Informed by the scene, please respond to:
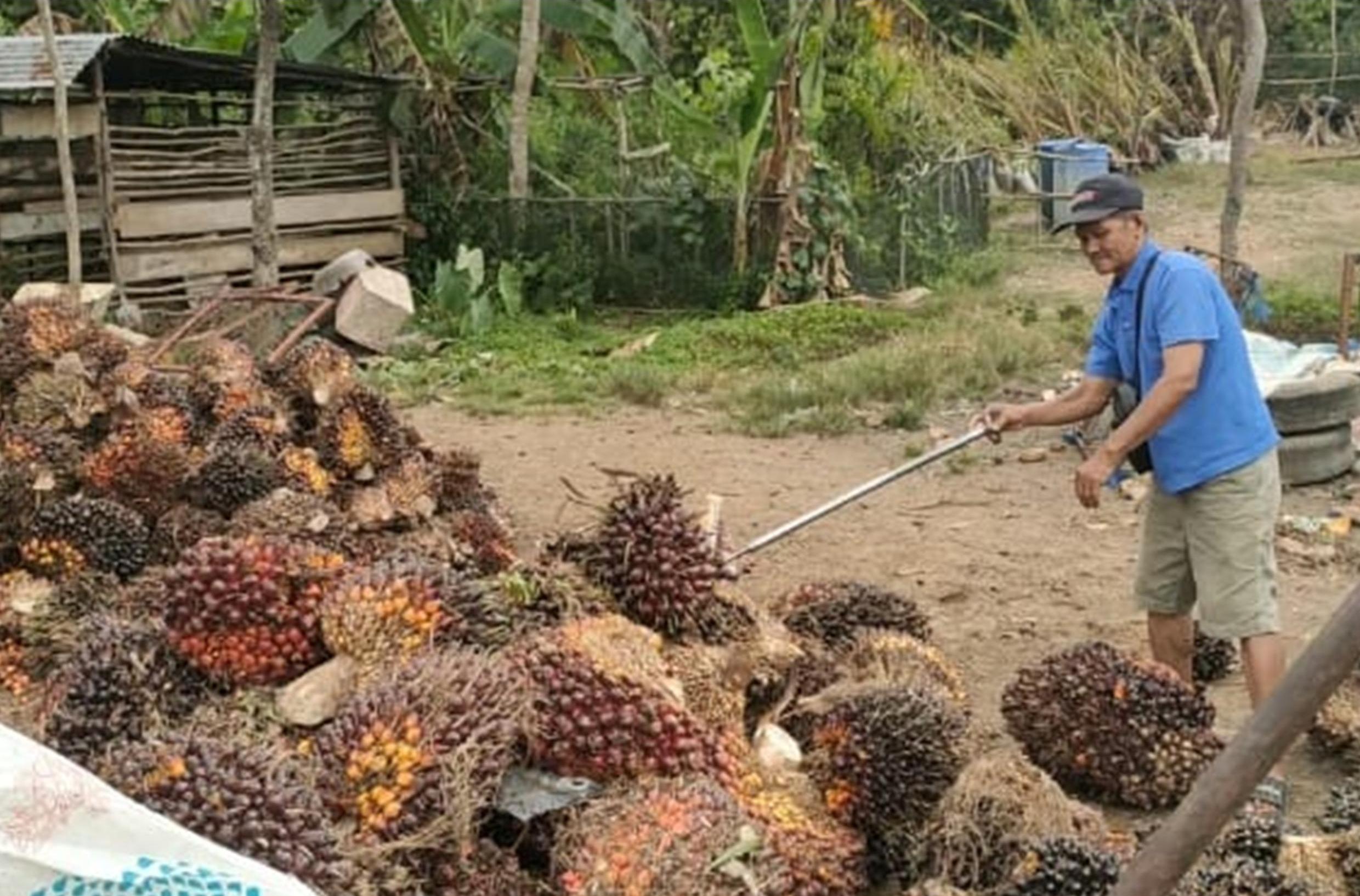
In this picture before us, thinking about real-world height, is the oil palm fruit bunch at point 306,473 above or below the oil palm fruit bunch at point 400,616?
below

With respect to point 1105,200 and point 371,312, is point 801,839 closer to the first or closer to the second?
point 1105,200

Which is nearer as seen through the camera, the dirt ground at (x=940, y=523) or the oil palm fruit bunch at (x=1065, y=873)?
the oil palm fruit bunch at (x=1065, y=873)

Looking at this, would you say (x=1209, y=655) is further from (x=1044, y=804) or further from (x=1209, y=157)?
(x=1209, y=157)

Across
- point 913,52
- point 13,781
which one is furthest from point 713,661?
point 913,52

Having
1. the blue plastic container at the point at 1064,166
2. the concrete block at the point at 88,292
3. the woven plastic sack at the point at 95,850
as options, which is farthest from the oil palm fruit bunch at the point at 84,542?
the blue plastic container at the point at 1064,166

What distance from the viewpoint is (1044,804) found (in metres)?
3.75

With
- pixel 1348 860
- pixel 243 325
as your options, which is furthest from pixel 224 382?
pixel 1348 860

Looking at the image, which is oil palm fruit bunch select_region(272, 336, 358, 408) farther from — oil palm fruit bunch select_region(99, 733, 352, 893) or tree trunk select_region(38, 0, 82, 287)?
tree trunk select_region(38, 0, 82, 287)

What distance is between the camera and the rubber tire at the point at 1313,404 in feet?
26.6

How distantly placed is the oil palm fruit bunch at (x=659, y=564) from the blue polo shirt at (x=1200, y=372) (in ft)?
4.91

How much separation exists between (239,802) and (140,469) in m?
2.87

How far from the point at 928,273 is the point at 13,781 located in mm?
13612

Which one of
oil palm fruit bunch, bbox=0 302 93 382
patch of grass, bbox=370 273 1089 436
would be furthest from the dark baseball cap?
patch of grass, bbox=370 273 1089 436

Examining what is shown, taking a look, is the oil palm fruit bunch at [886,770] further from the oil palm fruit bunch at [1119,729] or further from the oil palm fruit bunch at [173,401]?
the oil palm fruit bunch at [173,401]
